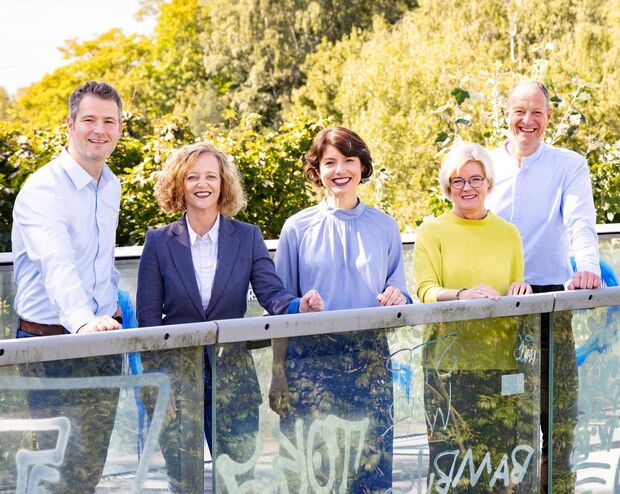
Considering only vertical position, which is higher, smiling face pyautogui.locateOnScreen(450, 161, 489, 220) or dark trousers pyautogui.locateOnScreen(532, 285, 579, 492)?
smiling face pyautogui.locateOnScreen(450, 161, 489, 220)

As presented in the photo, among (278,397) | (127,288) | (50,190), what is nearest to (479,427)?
(278,397)

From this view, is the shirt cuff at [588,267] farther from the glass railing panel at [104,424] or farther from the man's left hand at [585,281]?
the glass railing panel at [104,424]

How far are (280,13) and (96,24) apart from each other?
19.2 m

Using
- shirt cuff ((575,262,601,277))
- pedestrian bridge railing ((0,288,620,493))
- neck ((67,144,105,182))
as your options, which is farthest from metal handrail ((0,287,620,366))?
neck ((67,144,105,182))

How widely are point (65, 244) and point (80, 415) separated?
0.80 meters

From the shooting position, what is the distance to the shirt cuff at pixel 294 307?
452 centimetres

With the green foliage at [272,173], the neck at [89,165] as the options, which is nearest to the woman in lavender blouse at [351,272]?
the neck at [89,165]

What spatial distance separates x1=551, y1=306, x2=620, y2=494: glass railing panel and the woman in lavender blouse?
69 cm

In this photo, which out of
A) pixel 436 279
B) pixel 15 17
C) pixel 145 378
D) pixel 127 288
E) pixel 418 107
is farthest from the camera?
pixel 15 17

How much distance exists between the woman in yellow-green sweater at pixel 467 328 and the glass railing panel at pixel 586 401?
0.85 feet

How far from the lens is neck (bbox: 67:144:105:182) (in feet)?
14.5

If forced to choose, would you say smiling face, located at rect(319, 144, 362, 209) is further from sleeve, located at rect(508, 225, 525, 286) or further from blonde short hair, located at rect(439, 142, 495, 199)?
sleeve, located at rect(508, 225, 525, 286)

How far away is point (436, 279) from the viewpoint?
16.2 ft

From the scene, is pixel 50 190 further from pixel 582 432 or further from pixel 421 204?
pixel 421 204
